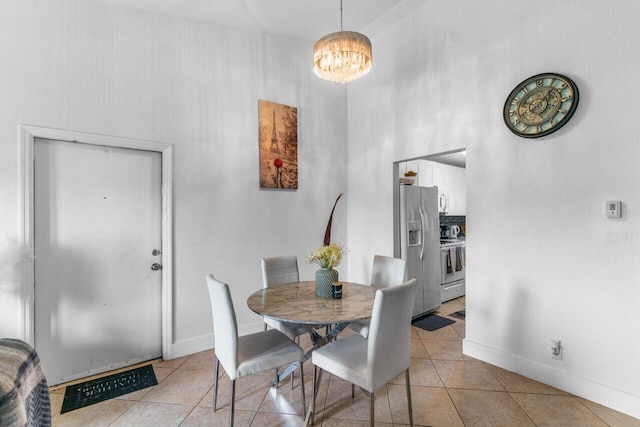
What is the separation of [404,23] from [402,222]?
2233 millimetres

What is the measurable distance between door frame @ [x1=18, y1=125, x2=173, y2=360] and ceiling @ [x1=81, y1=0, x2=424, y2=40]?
118cm

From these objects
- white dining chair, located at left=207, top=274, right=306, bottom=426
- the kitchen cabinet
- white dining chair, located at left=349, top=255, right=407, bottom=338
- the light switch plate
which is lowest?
white dining chair, located at left=207, top=274, right=306, bottom=426

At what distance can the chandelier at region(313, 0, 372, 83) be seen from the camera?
2021 millimetres

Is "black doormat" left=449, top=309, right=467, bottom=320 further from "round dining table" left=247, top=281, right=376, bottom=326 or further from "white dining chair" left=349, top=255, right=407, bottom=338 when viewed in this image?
"round dining table" left=247, top=281, right=376, bottom=326

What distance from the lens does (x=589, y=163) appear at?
7.09 feet

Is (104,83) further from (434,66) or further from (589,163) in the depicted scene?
(589,163)

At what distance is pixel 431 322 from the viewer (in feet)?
12.3

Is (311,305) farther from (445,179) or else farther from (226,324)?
(445,179)

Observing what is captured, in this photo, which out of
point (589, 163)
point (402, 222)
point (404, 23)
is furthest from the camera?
point (402, 222)

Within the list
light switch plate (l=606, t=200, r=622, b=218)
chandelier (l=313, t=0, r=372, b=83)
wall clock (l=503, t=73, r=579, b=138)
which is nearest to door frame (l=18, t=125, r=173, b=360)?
chandelier (l=313, t=0, r=372, b=83)

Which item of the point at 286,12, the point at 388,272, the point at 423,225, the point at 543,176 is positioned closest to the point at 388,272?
the point at 388,272

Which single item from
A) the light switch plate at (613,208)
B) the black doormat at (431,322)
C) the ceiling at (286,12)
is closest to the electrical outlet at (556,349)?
the light switch plate at (613,208)

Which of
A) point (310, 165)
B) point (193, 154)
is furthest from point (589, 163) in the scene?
point (193, 154)

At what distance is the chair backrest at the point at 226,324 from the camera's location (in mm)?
1775
